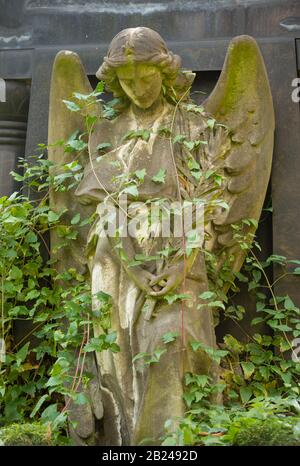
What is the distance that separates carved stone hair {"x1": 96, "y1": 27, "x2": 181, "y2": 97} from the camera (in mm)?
5820

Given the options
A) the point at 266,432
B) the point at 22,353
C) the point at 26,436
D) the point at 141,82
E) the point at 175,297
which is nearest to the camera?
the point at 266,432

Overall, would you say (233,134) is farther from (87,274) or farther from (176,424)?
(176,424)

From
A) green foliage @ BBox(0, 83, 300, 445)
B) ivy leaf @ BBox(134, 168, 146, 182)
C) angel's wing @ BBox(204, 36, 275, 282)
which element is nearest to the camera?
green foliage @ BBox(0, 83, 300, 445)

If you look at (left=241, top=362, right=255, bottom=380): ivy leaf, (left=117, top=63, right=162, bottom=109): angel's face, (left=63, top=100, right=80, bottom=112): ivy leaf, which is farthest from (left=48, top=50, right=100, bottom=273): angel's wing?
(left=241, top=362, right=255, bottom=380): ivy leaf

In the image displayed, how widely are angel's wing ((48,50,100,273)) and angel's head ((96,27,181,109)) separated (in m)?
0.43

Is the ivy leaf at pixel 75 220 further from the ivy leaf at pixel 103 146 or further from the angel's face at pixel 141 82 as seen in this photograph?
the angel's face at pixel 141 82

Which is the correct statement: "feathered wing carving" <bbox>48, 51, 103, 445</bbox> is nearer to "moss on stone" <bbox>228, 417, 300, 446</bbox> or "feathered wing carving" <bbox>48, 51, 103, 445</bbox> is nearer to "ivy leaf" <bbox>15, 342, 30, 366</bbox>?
"ivy leaf" <bbox>15, 342, 30, 366</bbox>

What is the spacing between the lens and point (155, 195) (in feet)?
19.2

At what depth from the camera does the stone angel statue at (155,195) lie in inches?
211

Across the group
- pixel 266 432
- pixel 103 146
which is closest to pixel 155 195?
pixel 103 146

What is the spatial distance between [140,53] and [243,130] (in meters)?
0.85

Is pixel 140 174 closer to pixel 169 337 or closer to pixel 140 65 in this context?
pixel 140 65

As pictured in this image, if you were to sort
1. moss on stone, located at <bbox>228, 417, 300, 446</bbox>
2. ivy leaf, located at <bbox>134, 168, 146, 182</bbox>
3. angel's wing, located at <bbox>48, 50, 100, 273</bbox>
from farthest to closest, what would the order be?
angel's wing, located at <bbox>48, 50, 100, 273</bbox>, ivy leaf, located at <bbox>134, 168, 146, 182</bbox>, moss on stone, located at <bbox>228, 417, 300, 446</bbox>

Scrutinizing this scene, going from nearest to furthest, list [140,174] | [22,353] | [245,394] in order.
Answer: [140,174] < [245,394] < [22,353]
